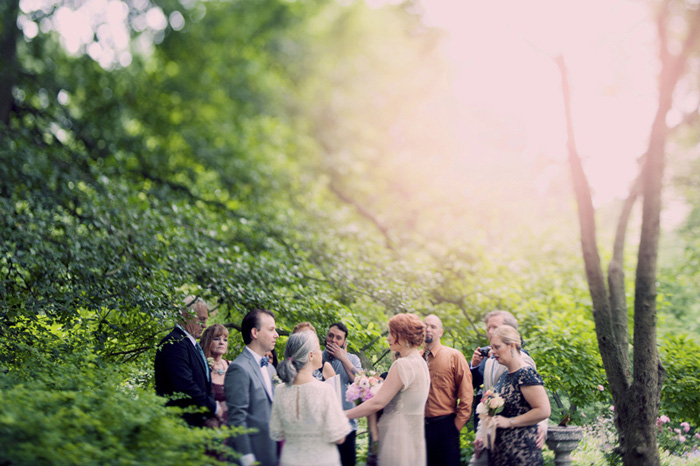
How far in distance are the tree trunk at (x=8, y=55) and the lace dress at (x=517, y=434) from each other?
41.1 ft

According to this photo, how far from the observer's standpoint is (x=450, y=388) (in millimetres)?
5555

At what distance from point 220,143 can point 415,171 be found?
6997mm

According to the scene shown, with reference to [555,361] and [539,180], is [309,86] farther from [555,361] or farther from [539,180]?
[555,361]

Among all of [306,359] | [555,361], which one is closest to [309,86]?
[555,361]

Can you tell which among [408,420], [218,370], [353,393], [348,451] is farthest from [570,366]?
[218,370]

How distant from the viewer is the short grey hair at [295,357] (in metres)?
4.43

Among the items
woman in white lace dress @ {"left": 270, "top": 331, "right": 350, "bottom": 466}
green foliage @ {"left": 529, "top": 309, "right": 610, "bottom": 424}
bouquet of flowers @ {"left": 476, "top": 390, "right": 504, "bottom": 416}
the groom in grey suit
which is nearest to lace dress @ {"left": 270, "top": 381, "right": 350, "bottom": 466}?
woman in white lace dress @ {"left": 270, "top": 331, "right": 350, "bottom": 466}

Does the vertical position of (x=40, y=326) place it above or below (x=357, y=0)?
below

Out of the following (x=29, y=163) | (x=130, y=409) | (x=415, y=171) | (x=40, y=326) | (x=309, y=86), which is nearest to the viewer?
(x=130, y=409)

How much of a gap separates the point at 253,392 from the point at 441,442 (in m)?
1.72

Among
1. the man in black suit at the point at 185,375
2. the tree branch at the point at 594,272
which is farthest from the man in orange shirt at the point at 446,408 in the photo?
the tree branch at the point at 594,272

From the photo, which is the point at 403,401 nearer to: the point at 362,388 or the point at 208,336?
the point at 362,388

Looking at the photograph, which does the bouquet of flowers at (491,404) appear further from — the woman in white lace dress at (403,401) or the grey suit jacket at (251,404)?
the grey suit jacket at (251,404)

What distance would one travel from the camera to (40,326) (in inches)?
264
